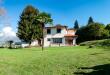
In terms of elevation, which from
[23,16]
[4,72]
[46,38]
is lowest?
[4,72]

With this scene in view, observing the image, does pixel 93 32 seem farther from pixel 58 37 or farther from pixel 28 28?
pixel 28 28

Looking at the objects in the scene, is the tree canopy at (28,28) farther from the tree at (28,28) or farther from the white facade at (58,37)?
the white facade at (58,37)

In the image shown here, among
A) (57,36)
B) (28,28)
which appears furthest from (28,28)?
(57,36)

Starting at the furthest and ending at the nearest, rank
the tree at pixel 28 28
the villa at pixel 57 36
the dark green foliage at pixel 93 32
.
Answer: the dark green foliage at pixel 93 32 → the villa at pixel 57 36 → the tree at pixel 28 28

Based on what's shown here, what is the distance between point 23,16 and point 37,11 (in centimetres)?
465

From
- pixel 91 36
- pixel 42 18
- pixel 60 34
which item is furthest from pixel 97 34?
pixel 42 18

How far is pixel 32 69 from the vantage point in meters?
17.3

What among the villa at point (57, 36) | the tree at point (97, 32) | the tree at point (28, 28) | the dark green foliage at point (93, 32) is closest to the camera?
the tree at point (28, 28)

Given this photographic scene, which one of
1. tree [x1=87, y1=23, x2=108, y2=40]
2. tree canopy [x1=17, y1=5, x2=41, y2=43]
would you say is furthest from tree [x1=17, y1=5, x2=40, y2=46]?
tree [x1=87, y1=23, x2=108, y2=40]

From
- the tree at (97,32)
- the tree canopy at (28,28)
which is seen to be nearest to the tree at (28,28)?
the tree canopy at (28,28)

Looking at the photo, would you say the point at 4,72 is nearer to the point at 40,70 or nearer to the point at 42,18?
the point at 40,70

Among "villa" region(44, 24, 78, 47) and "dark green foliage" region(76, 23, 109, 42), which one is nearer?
"villa" region(44, 24, 78, 47)

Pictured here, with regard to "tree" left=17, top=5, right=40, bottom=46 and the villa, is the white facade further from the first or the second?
"tree" left=17, top=5, right=40, bottom=46

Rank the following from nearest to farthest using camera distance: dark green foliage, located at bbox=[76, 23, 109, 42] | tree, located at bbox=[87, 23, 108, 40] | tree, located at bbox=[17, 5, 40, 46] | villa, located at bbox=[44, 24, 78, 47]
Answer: tree, located at bbox=[17, 5, 40, 46], villa, located at bbox=[44, 24, 78, 47], tree, located at bbox=[87, 23, 108, 40], dark green foliage, located at bbox=[76, 23, 109, 42]
